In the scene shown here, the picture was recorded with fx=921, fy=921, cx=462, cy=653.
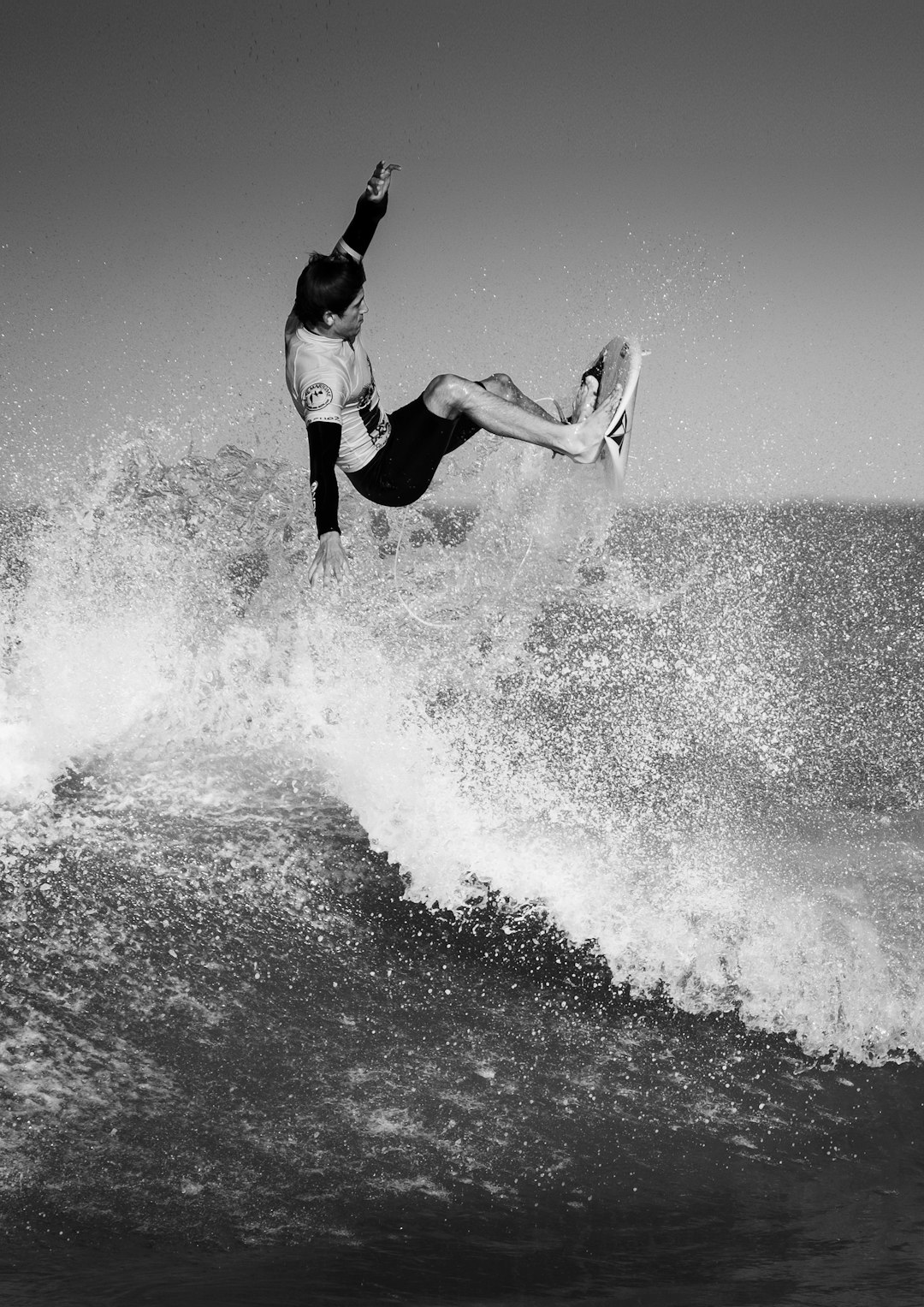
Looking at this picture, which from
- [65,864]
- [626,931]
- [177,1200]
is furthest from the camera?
[65,864]

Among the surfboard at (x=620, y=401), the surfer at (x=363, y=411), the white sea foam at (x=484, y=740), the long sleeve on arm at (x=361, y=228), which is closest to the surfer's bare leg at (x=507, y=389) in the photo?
the surfer at (x=363, y=411)

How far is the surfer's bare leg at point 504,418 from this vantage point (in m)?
4.38

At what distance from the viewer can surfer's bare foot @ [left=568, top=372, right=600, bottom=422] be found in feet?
16.1

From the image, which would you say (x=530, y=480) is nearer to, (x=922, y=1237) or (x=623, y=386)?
(x=623, y=386)

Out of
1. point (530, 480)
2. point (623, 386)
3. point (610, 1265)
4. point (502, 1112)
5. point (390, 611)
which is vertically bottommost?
point (610, 1265)

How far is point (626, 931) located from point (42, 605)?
18.0ft

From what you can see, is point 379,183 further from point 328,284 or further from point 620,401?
point 620,401

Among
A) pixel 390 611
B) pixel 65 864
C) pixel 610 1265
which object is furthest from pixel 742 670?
pixel 610 1265

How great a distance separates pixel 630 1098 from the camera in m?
3.43

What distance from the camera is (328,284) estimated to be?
4012 millimetres

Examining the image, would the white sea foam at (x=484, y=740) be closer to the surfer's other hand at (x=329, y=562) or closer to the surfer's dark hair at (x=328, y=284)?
the surfer's other hand at (x=329, y=562)

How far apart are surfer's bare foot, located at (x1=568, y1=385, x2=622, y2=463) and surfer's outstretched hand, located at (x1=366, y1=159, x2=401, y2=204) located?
54.4 inches

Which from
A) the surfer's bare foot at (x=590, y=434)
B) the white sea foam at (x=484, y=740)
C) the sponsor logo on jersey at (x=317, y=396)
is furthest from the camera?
the surfer's bare foot at (x=590, y=434)

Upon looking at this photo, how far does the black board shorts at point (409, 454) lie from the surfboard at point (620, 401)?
0.76m
